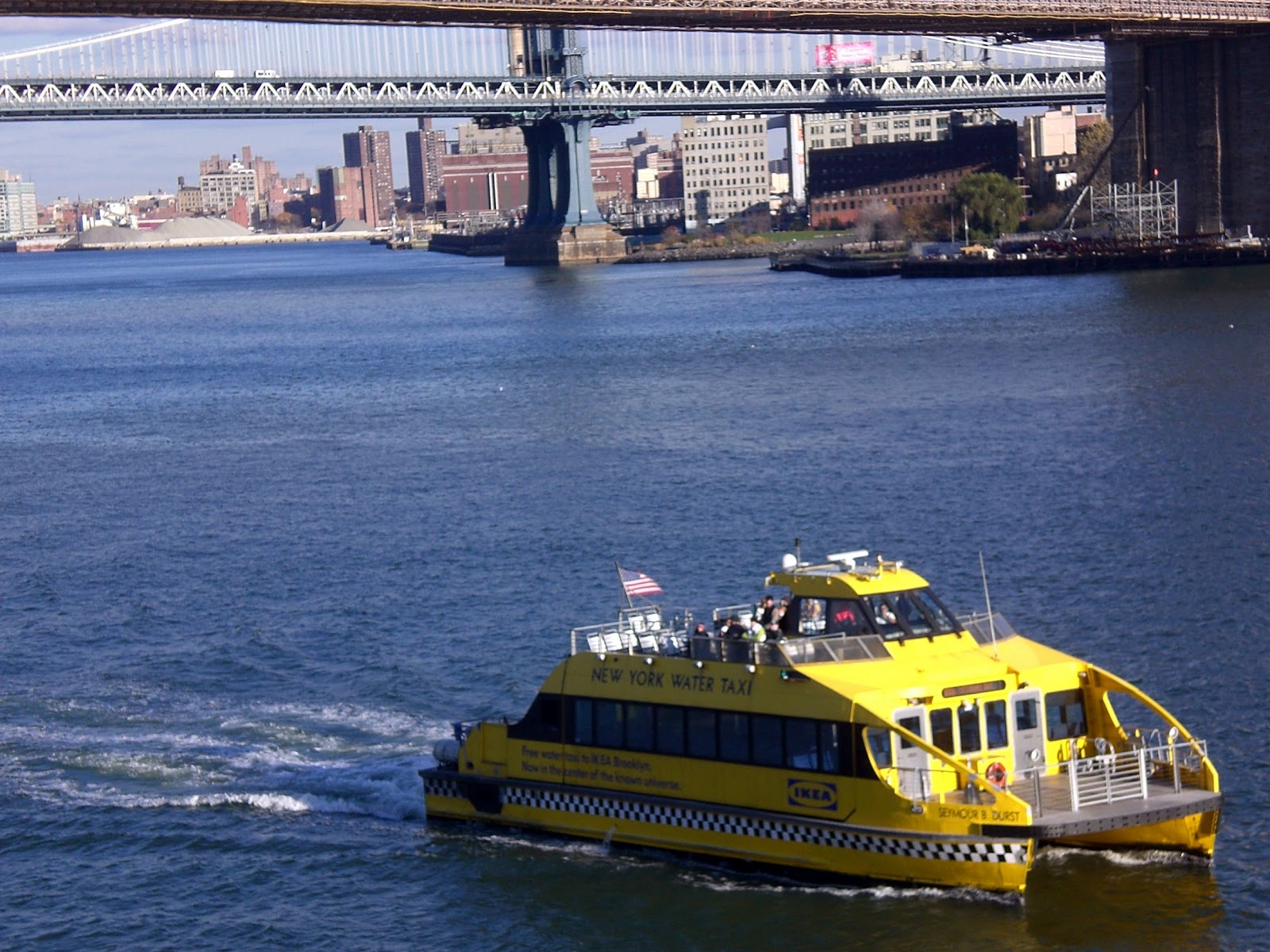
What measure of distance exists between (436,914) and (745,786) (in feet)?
6.31

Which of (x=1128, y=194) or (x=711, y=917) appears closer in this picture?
(x=711, y=917)

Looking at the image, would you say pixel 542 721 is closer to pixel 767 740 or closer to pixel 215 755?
pixel 767 740

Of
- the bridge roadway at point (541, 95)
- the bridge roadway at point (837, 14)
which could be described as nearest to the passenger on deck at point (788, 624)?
the bridge roadway at point (837, 14)

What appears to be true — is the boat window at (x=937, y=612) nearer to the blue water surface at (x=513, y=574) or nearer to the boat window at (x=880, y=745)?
the boat window at (x=880, y=745)

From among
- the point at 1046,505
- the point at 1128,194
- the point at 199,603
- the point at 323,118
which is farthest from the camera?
the point at 323,118

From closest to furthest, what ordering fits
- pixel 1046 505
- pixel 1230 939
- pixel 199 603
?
pixel 1230 939 < pixel 199 603 < pixel 1046 505

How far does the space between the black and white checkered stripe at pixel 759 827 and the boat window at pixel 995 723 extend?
2.10ft

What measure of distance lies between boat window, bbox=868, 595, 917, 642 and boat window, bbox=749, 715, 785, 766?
0.80 metres

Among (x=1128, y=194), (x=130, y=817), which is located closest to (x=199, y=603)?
(x=130, y=817)

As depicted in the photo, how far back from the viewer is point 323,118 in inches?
3629

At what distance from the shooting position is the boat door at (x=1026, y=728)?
10.8 m

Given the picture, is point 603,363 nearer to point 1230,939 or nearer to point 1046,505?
point 1046,505

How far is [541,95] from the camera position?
10231 centimetres

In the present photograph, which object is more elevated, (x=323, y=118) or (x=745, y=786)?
(x=323, y=118)
